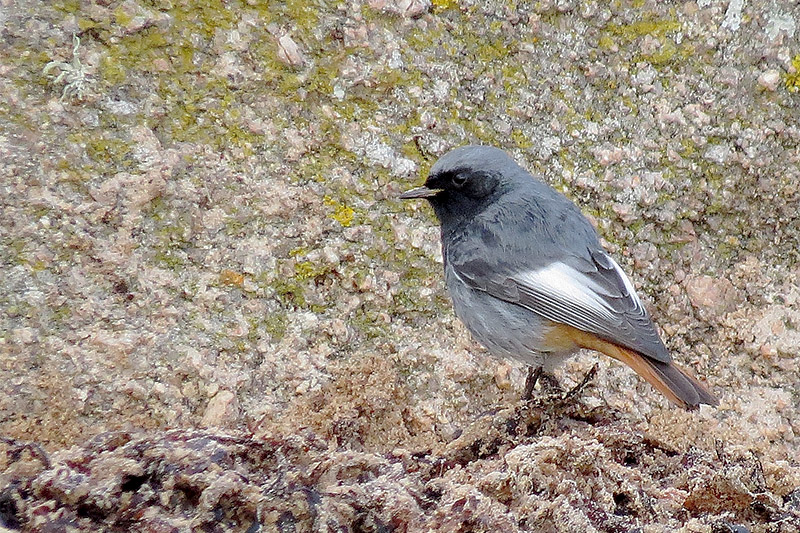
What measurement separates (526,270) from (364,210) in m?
0.79

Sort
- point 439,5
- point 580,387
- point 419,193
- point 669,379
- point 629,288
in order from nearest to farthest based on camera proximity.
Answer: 1. point 669,379
2. point 580,387
3. point 629,288
4. point 419,193
5. point 439,5

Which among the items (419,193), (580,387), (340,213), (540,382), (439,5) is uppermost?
(439,5)

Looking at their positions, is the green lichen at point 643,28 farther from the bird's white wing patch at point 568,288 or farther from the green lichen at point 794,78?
the bird's white wing patch at point 568,288

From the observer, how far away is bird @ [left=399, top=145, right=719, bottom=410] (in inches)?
155

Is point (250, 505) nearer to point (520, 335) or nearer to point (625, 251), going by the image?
point (520, 335)

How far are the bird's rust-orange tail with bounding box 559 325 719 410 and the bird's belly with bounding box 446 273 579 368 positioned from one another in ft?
0.82

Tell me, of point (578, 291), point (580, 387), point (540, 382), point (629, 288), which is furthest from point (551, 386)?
point (629, 288)

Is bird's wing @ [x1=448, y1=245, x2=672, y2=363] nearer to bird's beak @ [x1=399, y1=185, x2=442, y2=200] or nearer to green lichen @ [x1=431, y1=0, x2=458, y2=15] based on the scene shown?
bird's beak @ [x1=399, y1=185, x2=442, y2=200]

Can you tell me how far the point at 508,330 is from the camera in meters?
4.10

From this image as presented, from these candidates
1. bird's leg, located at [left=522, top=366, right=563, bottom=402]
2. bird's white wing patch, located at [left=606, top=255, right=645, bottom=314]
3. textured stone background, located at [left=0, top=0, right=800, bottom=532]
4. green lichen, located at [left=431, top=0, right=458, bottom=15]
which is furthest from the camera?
green lichen, located at [left=431, top=0, right=458, bottom=15]

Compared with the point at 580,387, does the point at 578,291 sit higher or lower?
higher

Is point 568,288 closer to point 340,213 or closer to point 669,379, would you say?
point 669,379

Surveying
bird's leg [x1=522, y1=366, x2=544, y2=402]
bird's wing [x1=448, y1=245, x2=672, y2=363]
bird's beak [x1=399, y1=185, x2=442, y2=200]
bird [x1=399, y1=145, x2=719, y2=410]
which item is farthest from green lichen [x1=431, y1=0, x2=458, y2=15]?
bird's leg [x1=522, y1=366, x2=544, y2=402]

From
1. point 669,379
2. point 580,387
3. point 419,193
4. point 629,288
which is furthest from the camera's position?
point 419,193
